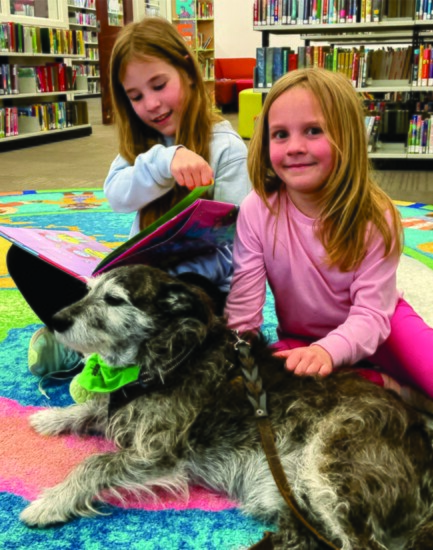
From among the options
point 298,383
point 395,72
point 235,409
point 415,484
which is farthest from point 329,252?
point 395,72

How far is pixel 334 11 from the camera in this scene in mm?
6738

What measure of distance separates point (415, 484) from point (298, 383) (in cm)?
37

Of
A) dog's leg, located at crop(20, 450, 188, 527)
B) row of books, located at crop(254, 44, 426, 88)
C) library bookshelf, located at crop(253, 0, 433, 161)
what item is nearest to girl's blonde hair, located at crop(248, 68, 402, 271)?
dog's leg, located at crop(20, 450, 188, 527)

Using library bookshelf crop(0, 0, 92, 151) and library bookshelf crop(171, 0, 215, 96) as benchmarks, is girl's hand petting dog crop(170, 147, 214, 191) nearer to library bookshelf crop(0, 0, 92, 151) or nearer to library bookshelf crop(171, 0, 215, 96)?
library bookshelf crop(0, 0, 92, 151)

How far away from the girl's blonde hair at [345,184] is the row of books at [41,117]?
739 centimetres

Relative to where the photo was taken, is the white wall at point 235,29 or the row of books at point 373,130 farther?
the white wall at point 235,29

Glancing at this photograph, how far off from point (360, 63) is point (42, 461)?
644 cm

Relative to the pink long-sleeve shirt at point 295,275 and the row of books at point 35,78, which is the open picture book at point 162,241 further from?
the row of books at point 35,78

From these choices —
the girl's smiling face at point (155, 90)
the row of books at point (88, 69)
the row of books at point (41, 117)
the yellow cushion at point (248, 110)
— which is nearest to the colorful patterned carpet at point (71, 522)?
the girl's smiling face at point (155, 90)

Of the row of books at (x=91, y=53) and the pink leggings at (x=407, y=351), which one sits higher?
the row of books at (x=91, y=53)

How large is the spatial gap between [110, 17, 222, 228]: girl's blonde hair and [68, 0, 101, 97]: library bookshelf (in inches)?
547

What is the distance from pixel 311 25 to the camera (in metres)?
6.89

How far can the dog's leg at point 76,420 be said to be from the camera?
178 centimetres

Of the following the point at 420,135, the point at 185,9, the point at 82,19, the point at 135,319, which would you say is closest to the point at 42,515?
the point at 135,319
